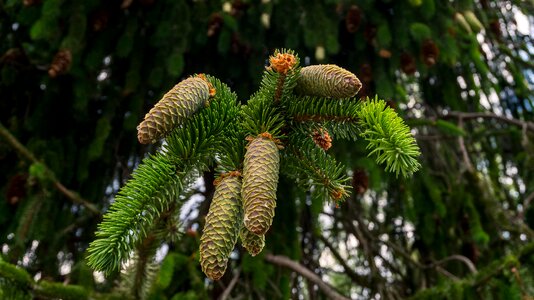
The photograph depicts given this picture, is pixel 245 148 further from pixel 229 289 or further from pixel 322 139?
pixel 229 289

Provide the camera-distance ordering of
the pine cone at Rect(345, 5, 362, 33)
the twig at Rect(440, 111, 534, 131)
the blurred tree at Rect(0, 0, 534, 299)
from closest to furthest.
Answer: the blurred tree at Rect(0, 0, 534, 299)
the pine cone at Rect(345, 5, 362, 33)
the twig at Rect(440, 111, 534, 131)

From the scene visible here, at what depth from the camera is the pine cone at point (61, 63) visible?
2.59m

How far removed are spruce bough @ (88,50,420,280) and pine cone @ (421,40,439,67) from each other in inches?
79.8

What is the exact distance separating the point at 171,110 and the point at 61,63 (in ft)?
6.43

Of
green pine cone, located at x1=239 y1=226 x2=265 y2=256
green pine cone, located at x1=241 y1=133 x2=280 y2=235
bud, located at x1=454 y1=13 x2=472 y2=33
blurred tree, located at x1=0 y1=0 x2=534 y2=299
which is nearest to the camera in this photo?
green pine cone, located at x1=241 y1=133 x2=280 y2=235

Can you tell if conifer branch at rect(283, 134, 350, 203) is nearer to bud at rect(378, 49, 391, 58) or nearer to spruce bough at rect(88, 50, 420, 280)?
spruce bough at rect(88, 50, 420, 280)

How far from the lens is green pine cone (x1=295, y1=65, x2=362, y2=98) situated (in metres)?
0.90

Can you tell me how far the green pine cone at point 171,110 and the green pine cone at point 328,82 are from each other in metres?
0.19

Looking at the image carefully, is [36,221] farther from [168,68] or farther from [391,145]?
[391,145]

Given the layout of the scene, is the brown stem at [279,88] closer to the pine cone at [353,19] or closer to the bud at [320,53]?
the bud at [320,53]

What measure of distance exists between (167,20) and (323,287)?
159 centimetres

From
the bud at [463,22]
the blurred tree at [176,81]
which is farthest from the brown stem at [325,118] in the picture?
the bud at [463,22]

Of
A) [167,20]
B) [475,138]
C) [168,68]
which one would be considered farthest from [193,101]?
[475,138]

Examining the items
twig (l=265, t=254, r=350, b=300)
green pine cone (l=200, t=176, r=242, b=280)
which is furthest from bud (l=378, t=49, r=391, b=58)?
green pine cone (l=200, t=176, r=242, b=280)
